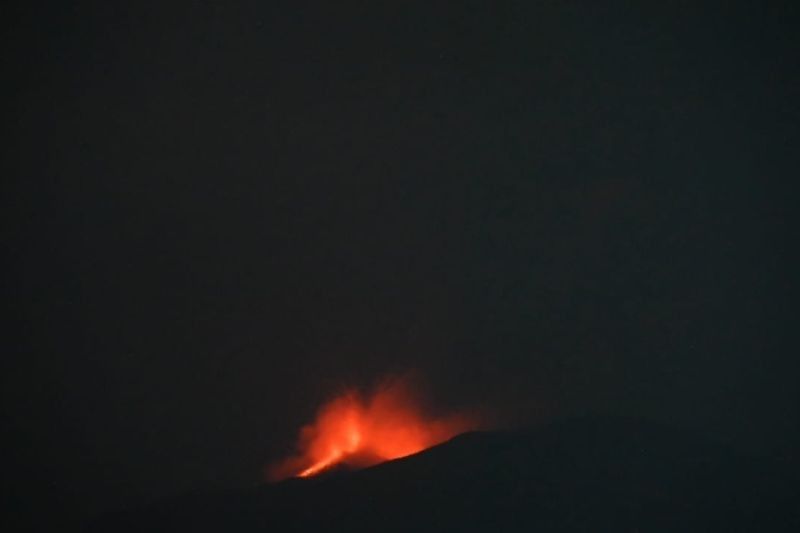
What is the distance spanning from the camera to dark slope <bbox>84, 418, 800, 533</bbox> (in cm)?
237

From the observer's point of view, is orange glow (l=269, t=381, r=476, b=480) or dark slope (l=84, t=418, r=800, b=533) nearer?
dark slope (l=84, t=418, r=800, b=533)

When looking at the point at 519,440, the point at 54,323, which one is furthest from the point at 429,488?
the point at 54,323

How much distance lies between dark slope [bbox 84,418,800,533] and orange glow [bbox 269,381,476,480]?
7 cm

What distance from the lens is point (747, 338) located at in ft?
8.79

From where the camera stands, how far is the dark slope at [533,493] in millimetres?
2367

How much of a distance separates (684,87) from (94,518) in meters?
3.48

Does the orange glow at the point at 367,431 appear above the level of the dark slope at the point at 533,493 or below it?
above

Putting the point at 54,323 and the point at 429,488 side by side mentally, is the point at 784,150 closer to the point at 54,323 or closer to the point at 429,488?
the point at 429,488

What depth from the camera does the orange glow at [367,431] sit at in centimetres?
253

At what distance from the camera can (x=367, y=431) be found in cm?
260

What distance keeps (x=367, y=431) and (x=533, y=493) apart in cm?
81

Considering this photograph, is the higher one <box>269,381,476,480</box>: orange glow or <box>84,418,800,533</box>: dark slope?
<box>269,381,476,480</box>: orange glow

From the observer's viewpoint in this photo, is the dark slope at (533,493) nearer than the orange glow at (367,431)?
Yes

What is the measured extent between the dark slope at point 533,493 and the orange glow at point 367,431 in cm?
7
